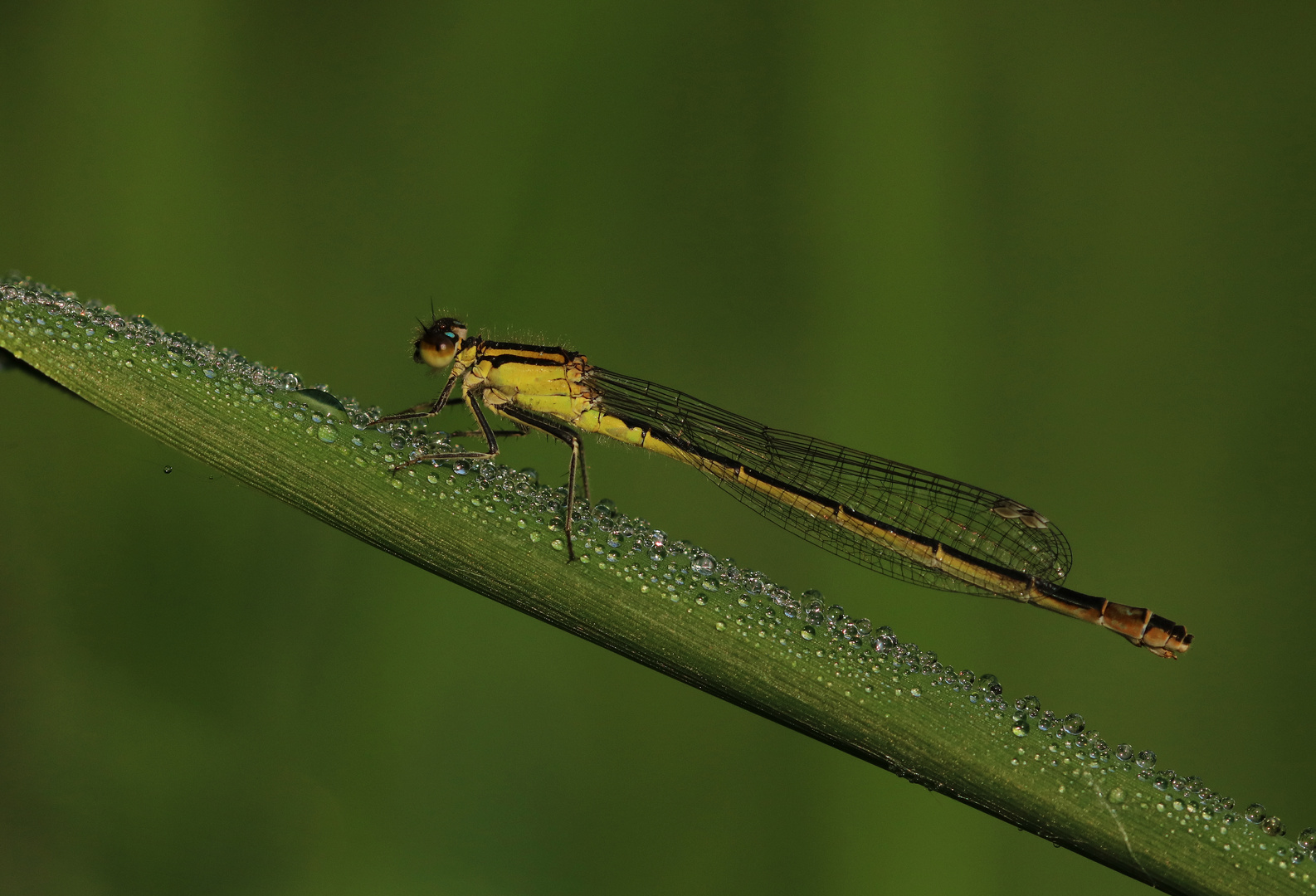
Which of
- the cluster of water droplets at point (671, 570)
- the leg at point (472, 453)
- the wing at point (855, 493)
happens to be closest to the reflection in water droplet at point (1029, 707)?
the cluster of water droplets at point (671, 570)

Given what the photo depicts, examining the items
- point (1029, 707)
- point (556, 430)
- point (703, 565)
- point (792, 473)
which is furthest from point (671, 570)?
point (792, 473)

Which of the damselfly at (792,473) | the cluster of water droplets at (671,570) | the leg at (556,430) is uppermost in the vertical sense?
the damselfly at (792,473)

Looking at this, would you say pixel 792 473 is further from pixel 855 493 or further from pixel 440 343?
pixel 440 343

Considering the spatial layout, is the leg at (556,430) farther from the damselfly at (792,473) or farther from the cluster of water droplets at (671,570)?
the cluster of water droplets at (671,570)

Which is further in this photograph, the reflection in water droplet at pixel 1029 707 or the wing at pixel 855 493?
the wing at pixel 855 493

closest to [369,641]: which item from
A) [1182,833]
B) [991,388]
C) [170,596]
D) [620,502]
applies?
[170,596]

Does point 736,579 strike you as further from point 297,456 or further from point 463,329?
point 463,329
